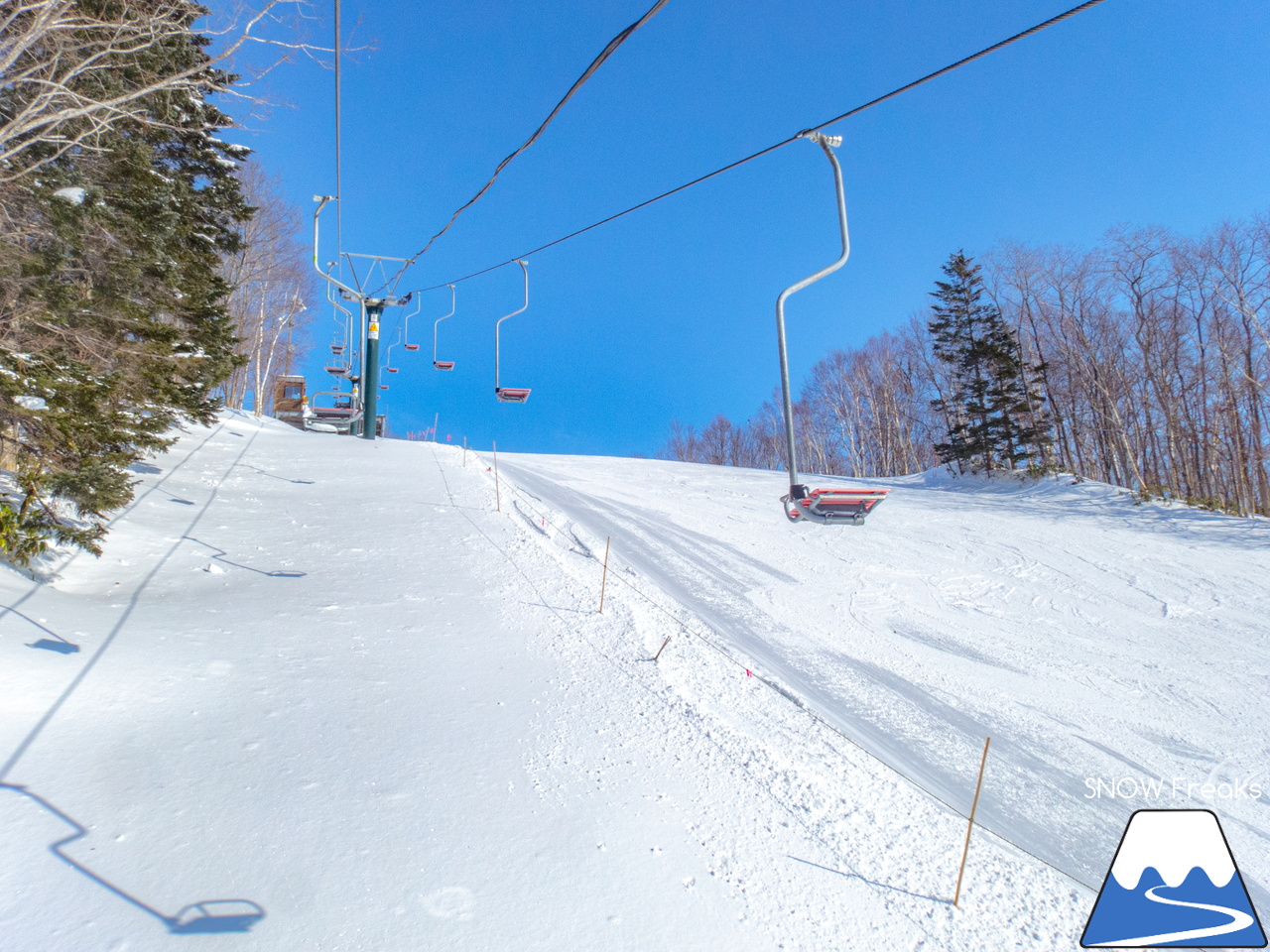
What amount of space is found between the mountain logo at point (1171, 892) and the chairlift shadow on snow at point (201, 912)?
4021 millimetres

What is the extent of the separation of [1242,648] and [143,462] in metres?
22.4

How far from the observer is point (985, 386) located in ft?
88.2

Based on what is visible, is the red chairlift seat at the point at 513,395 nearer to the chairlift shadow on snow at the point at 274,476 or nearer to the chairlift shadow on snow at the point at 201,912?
the chairlift shadow on snow at the point at 274,476

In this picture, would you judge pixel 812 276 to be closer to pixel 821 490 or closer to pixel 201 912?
pixel 821 490

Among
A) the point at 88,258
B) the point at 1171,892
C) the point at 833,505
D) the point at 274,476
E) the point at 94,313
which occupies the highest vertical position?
the point at 88,258

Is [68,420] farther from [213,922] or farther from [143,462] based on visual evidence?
[143,462]

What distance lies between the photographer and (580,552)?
456 inches

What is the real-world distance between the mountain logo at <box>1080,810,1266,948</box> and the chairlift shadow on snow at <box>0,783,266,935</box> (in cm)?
402

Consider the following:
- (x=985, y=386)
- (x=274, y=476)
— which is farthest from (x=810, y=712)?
(x=985, y=386)

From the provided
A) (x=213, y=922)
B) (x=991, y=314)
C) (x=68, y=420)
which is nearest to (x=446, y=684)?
(x=213, y=922)

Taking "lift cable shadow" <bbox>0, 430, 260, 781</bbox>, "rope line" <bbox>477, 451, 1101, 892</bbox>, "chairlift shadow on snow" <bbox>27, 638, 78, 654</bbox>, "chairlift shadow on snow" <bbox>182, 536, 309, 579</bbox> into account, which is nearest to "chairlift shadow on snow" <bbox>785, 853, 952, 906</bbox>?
"rope line" <bbox>477, 451, 1101, 892</bbox>

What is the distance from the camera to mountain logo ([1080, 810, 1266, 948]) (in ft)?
7.66

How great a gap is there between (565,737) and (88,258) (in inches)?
372

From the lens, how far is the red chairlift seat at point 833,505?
462cm
